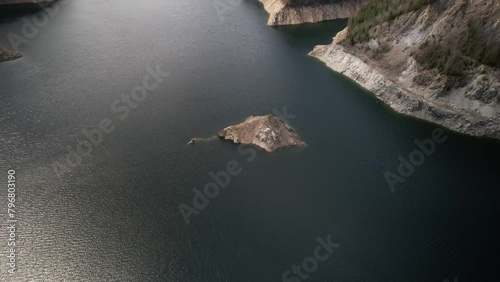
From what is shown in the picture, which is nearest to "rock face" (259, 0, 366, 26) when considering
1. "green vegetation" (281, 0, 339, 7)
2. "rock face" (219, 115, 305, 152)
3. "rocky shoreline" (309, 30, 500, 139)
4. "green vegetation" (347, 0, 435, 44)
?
"green vegetation" (281, 0, 339, 7)

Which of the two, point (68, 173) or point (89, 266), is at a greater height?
point (68, 173)

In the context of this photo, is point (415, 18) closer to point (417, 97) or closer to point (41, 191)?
point (417, 97)

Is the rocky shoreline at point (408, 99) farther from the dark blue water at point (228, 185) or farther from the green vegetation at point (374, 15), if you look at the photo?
the green vegetation at point (374, 15)

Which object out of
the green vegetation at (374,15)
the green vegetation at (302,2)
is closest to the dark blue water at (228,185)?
the green vegetation at (374,15)

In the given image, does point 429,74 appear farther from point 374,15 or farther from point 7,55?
point 7,55

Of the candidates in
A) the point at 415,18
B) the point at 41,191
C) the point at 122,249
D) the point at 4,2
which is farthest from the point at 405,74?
the point at 4,2

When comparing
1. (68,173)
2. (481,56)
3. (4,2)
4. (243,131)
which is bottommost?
(481,56)
